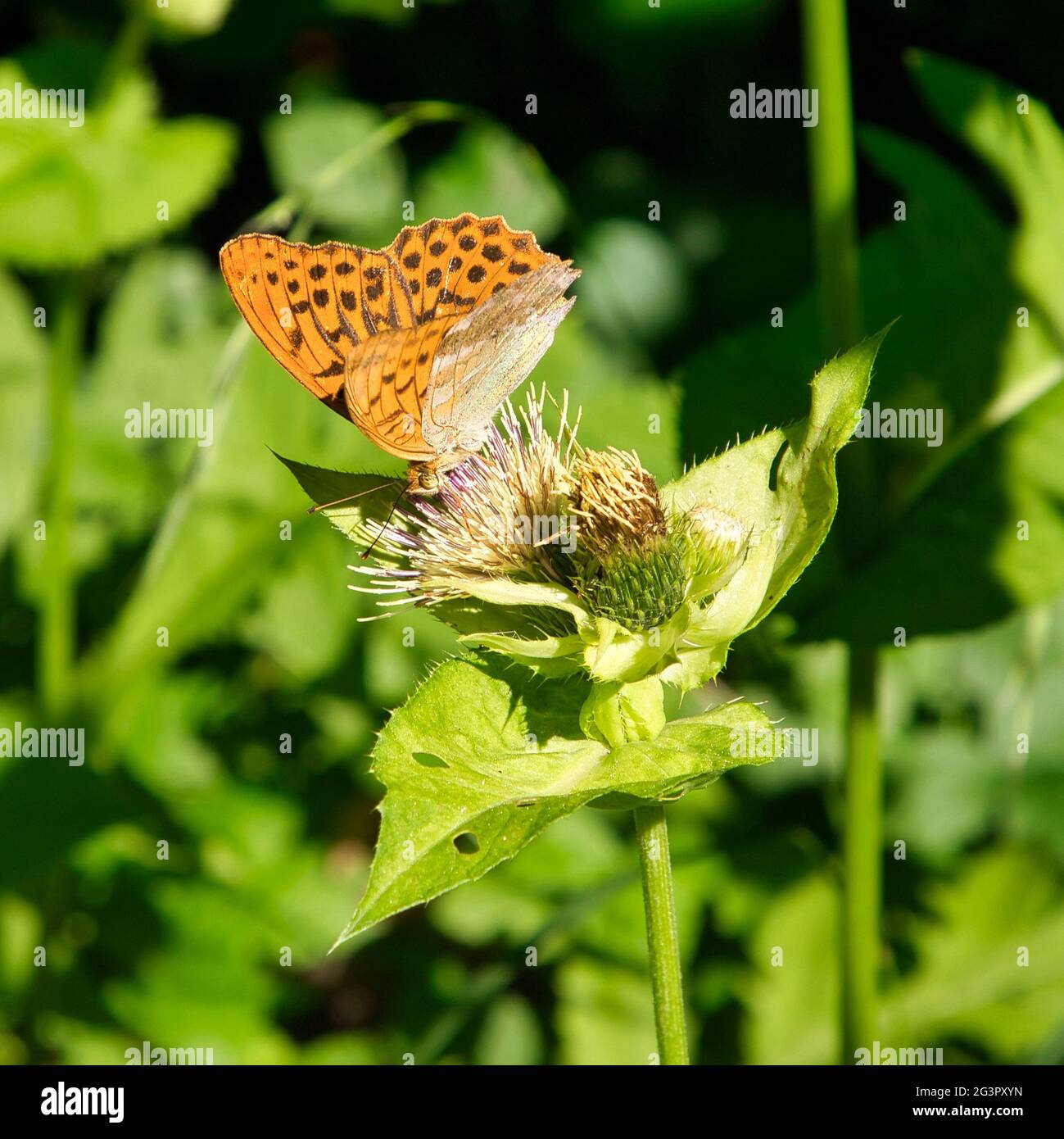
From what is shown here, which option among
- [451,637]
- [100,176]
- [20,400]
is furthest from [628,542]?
[20,400]

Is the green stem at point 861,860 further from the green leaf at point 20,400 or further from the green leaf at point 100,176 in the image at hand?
the green leaf at point 20,400

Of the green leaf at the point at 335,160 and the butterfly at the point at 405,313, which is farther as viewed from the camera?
the green leaf at the point at 335,160

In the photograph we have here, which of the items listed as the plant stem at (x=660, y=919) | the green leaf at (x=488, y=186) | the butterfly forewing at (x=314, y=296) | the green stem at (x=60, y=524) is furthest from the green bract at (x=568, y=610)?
the green leaf at (x=488, y=186)

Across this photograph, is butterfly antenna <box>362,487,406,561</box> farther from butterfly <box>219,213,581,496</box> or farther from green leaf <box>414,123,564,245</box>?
green leaf <box>414,123,564,245</box>

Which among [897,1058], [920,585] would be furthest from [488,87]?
[897,1058]

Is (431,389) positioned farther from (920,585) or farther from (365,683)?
(365,683)

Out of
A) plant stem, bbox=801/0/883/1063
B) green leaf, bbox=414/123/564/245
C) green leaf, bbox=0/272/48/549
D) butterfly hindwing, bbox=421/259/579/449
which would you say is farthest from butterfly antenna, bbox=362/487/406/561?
green leaf, bbox=0/272/48/549
